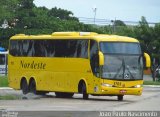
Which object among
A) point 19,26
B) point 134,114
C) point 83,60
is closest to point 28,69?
point 83,60

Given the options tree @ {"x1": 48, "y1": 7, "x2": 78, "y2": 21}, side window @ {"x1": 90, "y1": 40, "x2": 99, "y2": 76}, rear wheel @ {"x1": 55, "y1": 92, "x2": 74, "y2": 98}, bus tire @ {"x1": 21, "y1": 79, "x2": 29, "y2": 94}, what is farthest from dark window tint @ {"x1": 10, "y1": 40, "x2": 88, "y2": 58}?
tree @ {"x1": 48, "y1": 7, "x2": 78, "y2": 21}

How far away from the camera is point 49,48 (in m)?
34.3

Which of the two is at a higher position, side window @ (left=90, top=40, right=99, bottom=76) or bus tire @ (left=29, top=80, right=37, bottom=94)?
side window @ (left=90, top=40, right=99, bottom=76)

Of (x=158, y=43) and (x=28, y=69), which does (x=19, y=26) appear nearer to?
(x=158, y=43)

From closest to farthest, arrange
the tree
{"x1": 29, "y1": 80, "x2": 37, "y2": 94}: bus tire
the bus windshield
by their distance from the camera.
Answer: the bus windshield < {"x1": 29, "y1": 80, "x2": 37, "y2": 94}: bus tire < the tree

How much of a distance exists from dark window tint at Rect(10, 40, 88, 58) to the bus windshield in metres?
1.33

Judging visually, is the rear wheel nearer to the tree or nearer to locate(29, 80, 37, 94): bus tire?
locate(29, 80, 37, 94): bus tire

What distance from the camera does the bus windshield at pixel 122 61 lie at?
3095 cm

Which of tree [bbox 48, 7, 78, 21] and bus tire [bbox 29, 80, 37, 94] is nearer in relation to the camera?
bus tire [bbox 29, 80, 37, 94]

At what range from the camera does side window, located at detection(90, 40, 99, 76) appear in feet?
102

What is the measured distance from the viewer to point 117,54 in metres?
31.2

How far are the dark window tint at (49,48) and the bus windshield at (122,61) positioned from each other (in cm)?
133

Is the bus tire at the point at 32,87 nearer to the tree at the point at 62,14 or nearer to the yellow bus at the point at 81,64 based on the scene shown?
the yellow bus at the point at 81,64

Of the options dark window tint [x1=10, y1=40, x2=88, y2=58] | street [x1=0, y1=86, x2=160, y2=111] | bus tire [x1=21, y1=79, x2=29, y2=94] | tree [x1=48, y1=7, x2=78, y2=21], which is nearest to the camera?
street [x1=0, y1=86, x2=160, y2=111]
